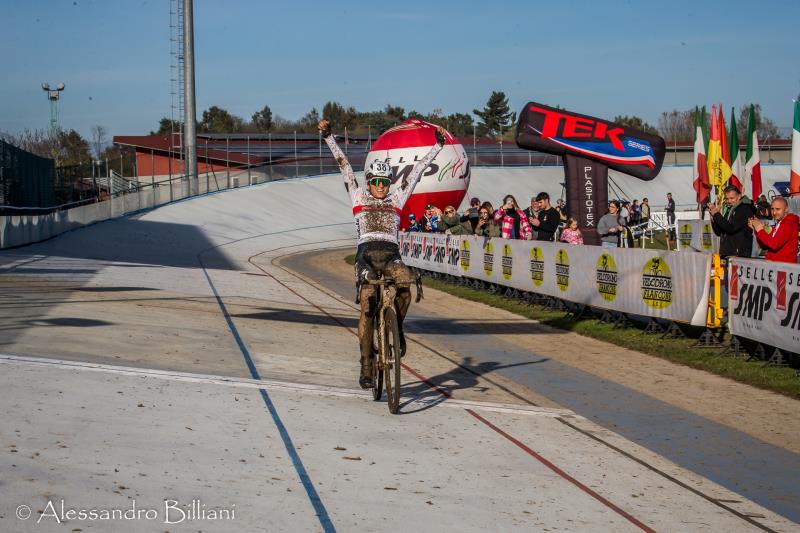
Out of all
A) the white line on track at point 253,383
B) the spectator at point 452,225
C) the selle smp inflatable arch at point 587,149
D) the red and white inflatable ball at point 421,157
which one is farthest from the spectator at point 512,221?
the red and white inflatable ball at point 421,157

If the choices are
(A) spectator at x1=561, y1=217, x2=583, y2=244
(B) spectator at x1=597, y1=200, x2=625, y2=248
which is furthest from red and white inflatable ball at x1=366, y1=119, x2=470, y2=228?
(A) spectator at x1=561, y1=217, x2=583, y2=244

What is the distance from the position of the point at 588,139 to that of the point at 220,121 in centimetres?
13967

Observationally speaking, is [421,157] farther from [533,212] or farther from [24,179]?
[533,212]

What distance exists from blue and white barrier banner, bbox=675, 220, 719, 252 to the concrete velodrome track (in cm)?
1748

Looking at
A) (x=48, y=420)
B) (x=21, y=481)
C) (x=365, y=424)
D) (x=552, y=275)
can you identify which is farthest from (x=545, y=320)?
(x=21, y=481)

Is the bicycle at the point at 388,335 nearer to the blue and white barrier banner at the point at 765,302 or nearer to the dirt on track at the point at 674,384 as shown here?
the dirt on track at the point at 674,384

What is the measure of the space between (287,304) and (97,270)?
5720 mm

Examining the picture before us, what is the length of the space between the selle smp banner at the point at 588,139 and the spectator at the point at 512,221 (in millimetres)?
2782

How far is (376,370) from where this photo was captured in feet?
32.1

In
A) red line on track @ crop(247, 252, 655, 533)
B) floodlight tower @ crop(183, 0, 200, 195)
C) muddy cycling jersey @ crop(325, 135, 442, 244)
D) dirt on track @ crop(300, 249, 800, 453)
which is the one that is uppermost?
floodlight tower @ crop(183, 0, 200, 195)

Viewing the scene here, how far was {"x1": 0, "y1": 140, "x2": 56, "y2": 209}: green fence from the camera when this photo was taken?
31.2 m

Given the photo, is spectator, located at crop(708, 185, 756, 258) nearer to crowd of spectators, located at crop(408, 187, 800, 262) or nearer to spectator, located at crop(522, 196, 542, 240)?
crowd of spectators, located at crop(408, 187, 800, 262)

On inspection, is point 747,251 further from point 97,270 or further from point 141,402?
point 97,270

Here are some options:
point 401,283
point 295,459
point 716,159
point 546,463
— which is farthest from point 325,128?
point 716,159
